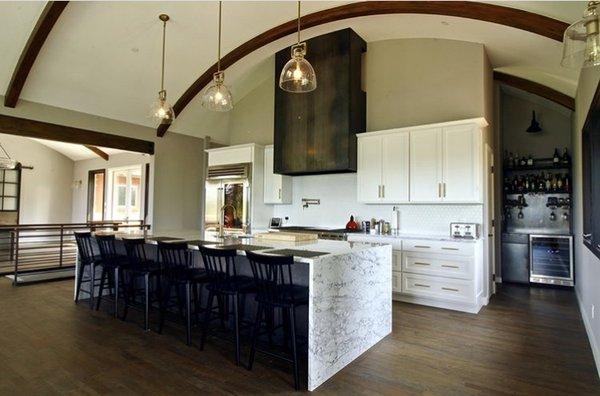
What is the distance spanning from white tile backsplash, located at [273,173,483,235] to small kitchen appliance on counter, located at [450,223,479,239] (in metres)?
0.21

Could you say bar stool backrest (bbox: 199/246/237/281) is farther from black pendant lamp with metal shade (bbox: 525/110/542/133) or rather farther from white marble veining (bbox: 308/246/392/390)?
black pendant lamp with metal shade (bbox: 525/110/542/133)

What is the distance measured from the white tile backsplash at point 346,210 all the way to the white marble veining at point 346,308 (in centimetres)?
189

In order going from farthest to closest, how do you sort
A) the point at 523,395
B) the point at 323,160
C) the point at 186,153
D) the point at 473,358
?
1. the point at 186,153
2. the point at 323,160
3. the point at 473,358
4. the point at 523,395

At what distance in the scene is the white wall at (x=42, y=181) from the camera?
9.86 meters

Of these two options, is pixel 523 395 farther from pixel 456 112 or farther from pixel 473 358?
pixel 456 112

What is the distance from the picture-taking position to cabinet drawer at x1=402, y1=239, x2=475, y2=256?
165 inches

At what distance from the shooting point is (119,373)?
2.63 metres

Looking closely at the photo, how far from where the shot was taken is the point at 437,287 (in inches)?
172

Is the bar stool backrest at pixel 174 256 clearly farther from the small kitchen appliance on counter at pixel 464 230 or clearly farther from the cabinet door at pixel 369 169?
the small kitchen appliance on counter at pixel 464 230

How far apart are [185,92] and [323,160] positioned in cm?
306

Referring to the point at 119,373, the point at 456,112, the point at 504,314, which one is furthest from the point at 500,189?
the point at 119,373

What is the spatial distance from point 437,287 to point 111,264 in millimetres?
3931

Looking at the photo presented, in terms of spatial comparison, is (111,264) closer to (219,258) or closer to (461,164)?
(219,258)

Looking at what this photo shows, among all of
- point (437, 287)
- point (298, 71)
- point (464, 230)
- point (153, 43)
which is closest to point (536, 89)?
point (464, 230)
